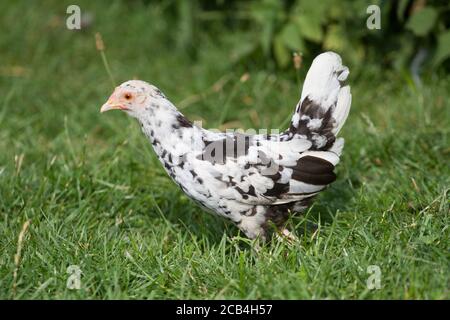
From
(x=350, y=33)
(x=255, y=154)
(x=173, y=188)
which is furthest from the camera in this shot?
(x=350, y=33)

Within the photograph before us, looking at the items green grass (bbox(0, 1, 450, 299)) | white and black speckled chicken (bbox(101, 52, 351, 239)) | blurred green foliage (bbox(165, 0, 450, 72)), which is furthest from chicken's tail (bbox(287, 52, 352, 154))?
blurred green foliage (bbox(165, 0, 450, 72))

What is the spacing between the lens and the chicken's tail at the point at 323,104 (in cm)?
295

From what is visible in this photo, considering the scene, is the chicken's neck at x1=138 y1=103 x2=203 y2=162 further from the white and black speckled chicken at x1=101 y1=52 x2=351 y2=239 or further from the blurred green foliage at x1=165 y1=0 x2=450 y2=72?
the blurred green foliage at x1=165 y1=0 x2=450 y2=72

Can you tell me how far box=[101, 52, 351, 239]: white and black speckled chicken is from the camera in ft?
9.45

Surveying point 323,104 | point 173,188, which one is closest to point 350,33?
point 173,188

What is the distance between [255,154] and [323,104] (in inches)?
14.2

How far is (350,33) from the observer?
15.6 feet

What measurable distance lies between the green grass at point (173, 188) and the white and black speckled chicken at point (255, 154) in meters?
0.15

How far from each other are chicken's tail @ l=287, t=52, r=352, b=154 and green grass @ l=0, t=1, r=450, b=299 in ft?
1.23

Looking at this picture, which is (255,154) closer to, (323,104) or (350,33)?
(323,104)

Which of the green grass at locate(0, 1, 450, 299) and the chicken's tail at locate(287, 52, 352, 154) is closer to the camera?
the green grass at locate(0, 1, 450, 299)

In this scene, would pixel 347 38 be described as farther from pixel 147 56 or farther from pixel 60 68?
pixel 60 68

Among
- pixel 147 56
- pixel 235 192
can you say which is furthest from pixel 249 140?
pixel 147 56

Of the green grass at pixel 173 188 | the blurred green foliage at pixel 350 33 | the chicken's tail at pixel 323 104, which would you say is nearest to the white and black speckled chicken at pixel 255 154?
the chicken's tail at pixel 323 104
